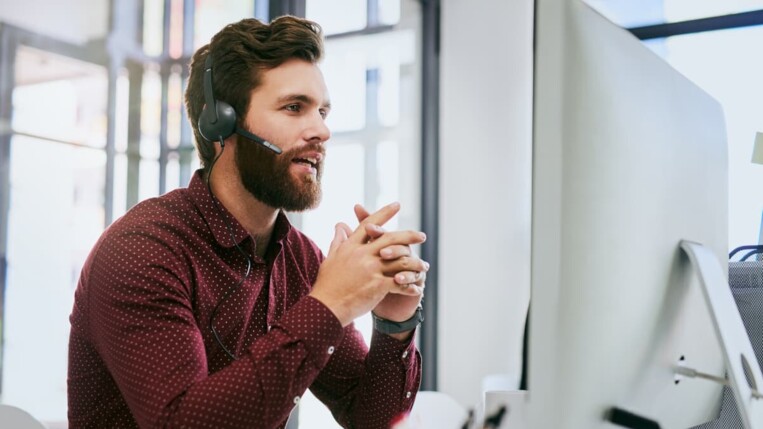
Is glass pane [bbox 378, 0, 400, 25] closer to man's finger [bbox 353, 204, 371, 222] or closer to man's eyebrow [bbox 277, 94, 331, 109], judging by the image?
man's eyebrow [bbox 277, 94, 331, 109]

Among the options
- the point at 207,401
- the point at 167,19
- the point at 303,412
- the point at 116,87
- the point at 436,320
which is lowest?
the point at 303,412

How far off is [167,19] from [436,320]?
1964 mm

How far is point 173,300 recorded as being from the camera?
3.21 ft

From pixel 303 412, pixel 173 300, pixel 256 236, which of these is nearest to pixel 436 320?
pixel 303 412

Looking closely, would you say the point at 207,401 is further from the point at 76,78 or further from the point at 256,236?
the point at 76,78

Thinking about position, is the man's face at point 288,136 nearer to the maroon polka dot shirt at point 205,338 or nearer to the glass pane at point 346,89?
the maroon polka dot shirt at point 205,338

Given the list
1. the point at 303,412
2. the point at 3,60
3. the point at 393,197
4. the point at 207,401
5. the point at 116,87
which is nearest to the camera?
the point at 207,401

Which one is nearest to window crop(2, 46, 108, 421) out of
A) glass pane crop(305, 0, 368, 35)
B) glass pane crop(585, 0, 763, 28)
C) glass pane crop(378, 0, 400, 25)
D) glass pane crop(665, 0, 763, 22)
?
glass pane crop(305, 0, 368, 35)

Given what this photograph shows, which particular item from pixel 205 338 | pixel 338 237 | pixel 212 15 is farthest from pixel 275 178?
pixel 212 15

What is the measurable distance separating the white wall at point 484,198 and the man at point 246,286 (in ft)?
6.84

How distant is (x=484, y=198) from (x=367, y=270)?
248 centimetres

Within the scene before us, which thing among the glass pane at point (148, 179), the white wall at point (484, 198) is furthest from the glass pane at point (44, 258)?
the white wall at point (484, 198)

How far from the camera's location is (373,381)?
46.3 inches

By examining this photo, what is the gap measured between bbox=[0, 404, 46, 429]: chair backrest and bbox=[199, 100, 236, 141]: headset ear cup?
1.69ft
